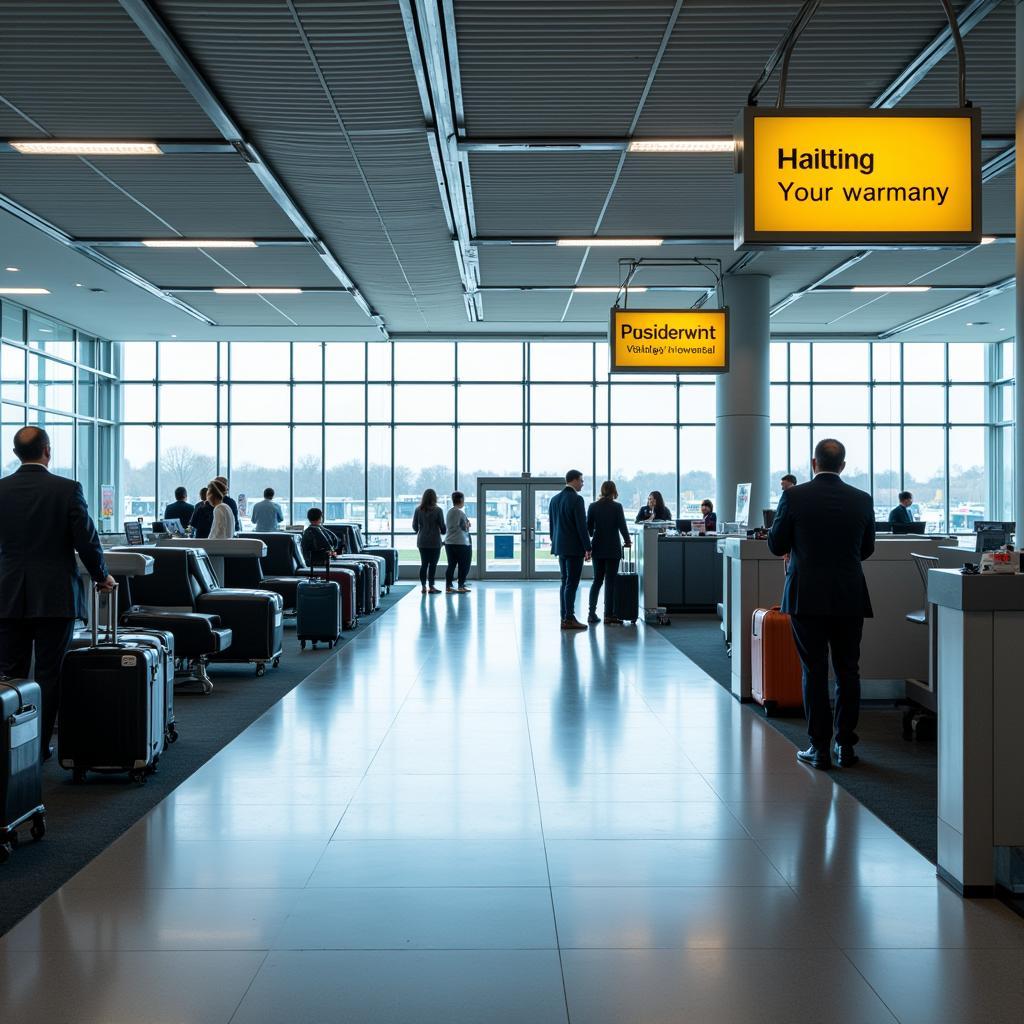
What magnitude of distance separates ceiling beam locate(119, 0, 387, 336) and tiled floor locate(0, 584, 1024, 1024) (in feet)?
16.2

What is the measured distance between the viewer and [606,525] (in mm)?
13461

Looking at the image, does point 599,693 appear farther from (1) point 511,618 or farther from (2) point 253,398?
(2) point 253,398

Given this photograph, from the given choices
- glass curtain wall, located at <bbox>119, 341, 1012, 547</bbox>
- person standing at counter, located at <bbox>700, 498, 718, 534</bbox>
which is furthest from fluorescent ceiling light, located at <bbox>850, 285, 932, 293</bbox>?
glass curtain wall, located at <bbox>119, 341, 1012, 547</bbox>

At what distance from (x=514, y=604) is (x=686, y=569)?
3.17m

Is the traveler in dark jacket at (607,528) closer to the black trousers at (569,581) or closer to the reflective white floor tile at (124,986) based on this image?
the black trousers at (569,581)

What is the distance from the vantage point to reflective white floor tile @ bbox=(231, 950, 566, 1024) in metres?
2.96

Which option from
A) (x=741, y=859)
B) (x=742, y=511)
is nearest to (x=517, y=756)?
(x=741, y=859)

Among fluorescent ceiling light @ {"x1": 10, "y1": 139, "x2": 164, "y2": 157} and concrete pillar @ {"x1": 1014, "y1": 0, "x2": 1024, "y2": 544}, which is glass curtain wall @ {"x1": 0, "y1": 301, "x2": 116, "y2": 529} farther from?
concrete pillar @ {"x1": 1014, "y1": 0, "x2": 1024, "y2": 544}

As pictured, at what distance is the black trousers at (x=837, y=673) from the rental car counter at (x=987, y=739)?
6.43 ft

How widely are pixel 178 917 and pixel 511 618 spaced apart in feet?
36.5

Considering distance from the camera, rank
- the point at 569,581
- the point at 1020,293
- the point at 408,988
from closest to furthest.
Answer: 1. the point at 408,988
2. the point at 1020,293
3. the point at 569,581

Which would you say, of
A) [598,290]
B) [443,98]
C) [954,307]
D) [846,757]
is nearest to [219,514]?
[443,98]

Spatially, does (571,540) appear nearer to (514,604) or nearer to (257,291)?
(514,604)

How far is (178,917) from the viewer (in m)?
3.71
